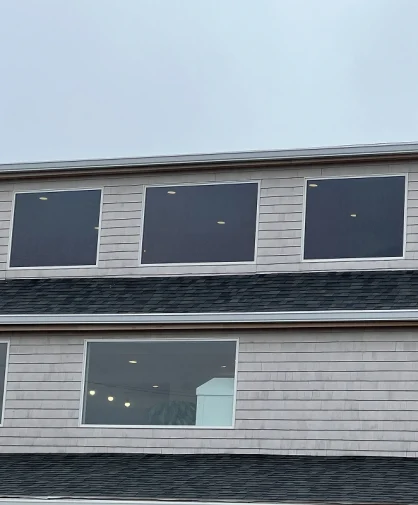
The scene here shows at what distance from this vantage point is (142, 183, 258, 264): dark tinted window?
18.2 m

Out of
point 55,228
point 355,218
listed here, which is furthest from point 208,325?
point 55,228

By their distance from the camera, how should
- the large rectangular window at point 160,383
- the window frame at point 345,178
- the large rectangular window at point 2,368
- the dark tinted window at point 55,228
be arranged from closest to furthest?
the large rectangular window at point 160,383 < the window frame at point 345,178 < the large rectangular window at point 2,368 < the dark tinted window at point 55,228

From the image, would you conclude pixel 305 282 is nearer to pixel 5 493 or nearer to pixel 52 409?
pixel 52 409

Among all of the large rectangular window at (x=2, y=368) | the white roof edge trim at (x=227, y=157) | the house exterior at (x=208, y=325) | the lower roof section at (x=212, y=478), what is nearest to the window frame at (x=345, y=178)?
the house exterior at (x=208, y=325)

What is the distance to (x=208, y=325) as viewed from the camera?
16828 millimetres

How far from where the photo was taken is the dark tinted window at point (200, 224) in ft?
59.8

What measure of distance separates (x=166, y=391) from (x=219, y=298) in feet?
5.40

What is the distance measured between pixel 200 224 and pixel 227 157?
1.20 meters

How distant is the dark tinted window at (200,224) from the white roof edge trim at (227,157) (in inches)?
19.9

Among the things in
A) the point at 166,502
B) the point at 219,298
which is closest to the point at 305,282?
the point at 219,298

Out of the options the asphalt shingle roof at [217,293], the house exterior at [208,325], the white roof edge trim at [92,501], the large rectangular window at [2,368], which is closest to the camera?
the white roof edge trim at [92,501]

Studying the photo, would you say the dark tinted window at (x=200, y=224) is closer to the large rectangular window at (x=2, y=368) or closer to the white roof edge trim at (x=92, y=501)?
the large rectangular window at (x=2, y=368)

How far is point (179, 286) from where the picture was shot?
707 inches

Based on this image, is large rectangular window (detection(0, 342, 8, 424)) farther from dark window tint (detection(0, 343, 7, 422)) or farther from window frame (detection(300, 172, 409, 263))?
window frame (detection(300, 172, 409, 263))
